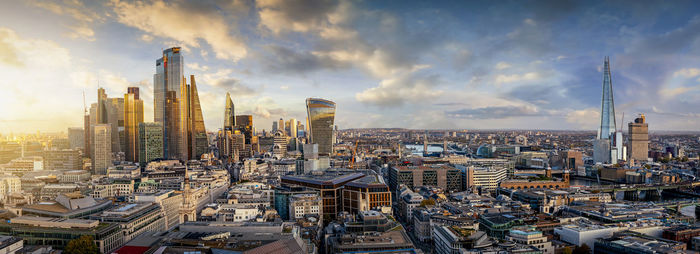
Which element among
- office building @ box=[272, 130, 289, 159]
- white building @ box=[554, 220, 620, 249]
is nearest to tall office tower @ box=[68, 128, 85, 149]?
office building @ box=[272, 130, 289, 159]

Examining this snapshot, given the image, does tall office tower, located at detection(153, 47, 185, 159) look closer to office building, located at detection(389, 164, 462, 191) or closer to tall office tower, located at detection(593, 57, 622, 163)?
office building, located at detection(389, 164, 462, 191)

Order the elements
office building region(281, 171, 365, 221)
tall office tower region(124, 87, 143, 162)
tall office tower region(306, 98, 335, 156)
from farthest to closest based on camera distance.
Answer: tall office tower region(124, 87, 143, 162) → tall office tower region(306, 98, 335, 156) → office building region(281, 171, 365, 221)

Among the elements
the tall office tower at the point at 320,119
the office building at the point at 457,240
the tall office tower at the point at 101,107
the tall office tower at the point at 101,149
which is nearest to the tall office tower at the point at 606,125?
the tall office tower at the point at 320,119

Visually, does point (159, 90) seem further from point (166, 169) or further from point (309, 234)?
point (309, 234)

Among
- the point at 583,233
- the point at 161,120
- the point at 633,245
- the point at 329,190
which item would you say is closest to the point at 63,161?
the point at 161,120

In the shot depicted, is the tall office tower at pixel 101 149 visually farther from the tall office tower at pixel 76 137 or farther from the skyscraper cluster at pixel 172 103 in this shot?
the tall office tower at pixel 76 137

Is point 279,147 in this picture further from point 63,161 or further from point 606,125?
point 606,125
